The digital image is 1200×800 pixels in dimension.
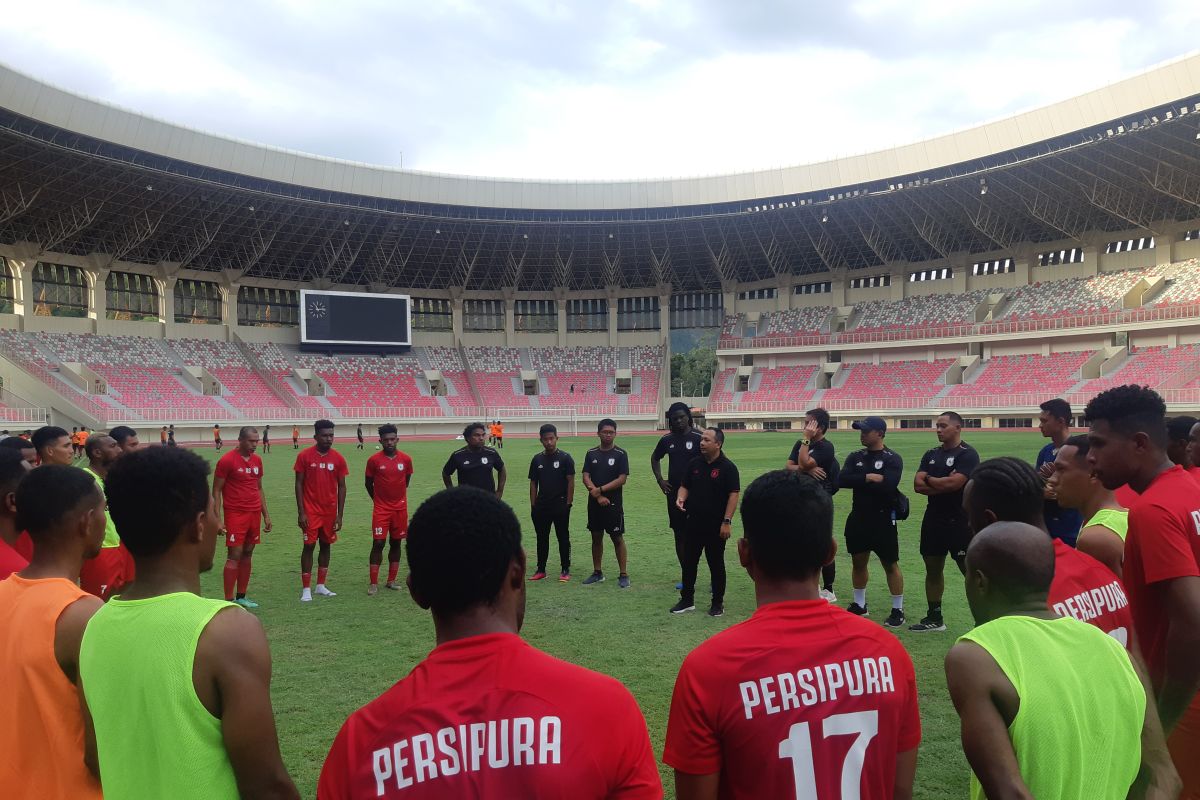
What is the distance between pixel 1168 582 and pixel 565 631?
589cm

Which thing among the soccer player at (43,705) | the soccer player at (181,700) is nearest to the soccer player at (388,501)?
the soccer player at (43,705)

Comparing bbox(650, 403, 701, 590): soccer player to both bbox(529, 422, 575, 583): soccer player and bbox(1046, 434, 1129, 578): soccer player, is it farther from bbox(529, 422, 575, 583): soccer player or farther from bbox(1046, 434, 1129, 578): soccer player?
bbox(1046, 434, 1129, 578): soccer player

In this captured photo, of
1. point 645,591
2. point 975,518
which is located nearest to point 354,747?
point 975,518

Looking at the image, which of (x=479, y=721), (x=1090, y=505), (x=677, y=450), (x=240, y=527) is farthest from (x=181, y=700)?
(x=677, y=450)

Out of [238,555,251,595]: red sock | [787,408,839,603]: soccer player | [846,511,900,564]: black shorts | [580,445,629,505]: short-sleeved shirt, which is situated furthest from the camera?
[580,445,629,505]: short-sleeved shirt

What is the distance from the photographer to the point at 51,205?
148 feet

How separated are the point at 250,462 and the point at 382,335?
2167 inches

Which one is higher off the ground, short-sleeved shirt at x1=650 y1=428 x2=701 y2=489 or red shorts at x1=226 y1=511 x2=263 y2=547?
short-sleeved shirt at x1=650 y1=428 x2=701 y2=489

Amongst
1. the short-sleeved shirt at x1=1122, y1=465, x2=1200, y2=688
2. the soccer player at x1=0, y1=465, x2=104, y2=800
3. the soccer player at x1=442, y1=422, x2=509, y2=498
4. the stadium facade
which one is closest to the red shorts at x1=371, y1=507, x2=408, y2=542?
the soccer player at x1=442, y1=422, x2=509, y2=498

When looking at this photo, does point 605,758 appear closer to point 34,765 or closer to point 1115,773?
point 1115,773

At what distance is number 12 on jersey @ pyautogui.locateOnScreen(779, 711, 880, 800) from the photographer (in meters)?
2.20

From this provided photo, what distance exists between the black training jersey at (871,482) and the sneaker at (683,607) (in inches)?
84.6

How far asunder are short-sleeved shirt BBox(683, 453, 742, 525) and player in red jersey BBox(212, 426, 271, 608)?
4.98 metres

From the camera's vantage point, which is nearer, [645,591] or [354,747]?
[354,747]
